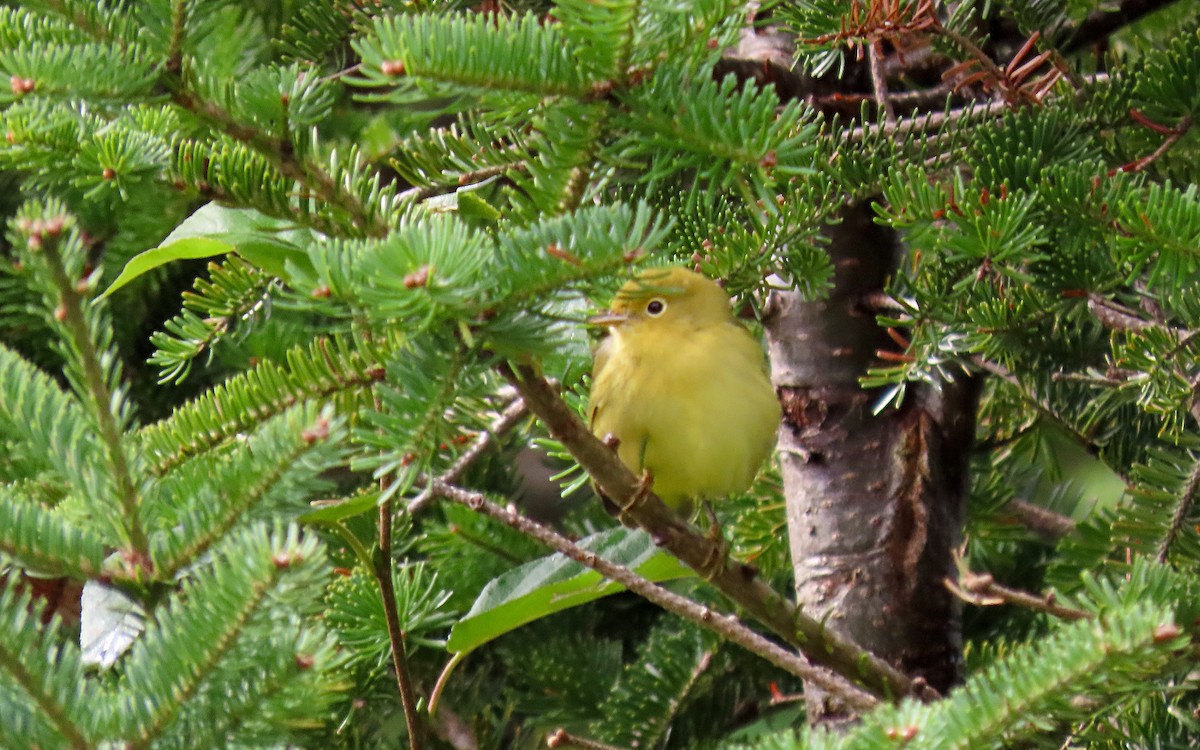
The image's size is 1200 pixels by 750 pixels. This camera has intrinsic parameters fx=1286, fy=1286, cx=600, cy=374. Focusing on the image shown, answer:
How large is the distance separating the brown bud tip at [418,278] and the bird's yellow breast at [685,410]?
103cm

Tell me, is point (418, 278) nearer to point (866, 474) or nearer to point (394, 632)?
point (394, 632)

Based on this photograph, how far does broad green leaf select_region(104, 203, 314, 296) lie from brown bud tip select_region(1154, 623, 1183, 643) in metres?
0.71

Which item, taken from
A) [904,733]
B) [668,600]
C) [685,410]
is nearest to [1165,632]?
[904,733]

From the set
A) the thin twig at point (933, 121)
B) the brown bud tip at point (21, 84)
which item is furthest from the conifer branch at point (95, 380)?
the thin twig at point (933, 121)

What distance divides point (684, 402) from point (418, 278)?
1.10m

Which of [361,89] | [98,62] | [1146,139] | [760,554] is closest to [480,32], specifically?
[98,62]

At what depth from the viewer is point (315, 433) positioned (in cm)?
84

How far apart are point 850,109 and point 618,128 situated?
0.91m

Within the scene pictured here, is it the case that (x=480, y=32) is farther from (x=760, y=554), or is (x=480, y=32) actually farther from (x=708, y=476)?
(x=760, y=554)

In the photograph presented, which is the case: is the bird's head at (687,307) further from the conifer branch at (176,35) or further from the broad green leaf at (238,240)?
the conifer branch at (176,35)

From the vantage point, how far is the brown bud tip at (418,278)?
86 centimetres

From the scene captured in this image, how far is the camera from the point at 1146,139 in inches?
59.6

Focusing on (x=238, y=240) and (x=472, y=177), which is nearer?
(x=238, y=240)

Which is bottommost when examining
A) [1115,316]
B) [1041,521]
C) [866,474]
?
[1041,521]
